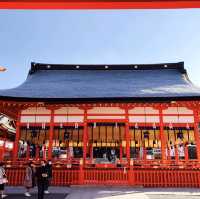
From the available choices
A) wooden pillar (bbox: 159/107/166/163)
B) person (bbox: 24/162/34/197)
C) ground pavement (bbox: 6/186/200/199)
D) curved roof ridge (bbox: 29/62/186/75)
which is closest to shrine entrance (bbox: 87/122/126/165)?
wooden pillar (bbox: 159/107/166/163)

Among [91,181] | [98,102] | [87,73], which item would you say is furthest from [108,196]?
[87,73]

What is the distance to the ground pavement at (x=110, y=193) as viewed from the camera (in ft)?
33.6

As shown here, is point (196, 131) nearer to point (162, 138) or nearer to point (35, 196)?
point (162, 138)

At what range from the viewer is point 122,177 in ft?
43.4

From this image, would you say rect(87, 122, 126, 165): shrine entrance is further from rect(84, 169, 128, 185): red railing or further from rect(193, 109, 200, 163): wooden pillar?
rect(193, 109, 200, 163): wooden pillar

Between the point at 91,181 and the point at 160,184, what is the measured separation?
3675 mm

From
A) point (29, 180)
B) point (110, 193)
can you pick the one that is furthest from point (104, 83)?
point (29, 180)

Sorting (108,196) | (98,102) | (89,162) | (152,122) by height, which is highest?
(98,102)

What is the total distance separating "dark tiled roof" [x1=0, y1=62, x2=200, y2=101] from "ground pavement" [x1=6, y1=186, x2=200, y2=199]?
4.77m

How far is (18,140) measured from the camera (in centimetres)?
1391

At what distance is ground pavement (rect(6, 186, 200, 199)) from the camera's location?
403 inches

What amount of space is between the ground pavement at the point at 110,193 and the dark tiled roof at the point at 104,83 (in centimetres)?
477

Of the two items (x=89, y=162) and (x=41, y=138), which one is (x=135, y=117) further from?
(x=41, y=138)

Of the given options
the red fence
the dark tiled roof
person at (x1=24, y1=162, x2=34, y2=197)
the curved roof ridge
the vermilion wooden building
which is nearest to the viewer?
person at (x1=24, y1=162, x2=34, y2=197)
